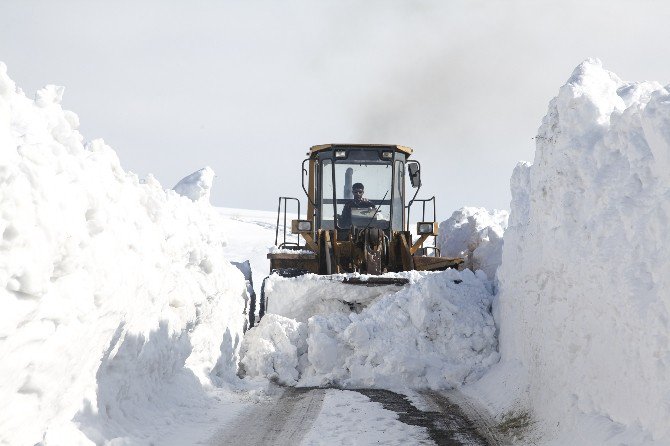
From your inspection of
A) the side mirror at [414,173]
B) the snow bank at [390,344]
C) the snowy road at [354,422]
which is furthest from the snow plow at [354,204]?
the snowy road at [354,422]

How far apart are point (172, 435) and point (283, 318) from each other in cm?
403

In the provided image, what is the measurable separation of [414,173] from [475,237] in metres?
3.09

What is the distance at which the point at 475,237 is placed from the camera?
15484 millimetres

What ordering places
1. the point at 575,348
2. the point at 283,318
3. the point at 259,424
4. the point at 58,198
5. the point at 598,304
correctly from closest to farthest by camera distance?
the point at 58,198 → the point at 598,304 → the point at 575,348 → the point at 259,424 → the point at 283,318

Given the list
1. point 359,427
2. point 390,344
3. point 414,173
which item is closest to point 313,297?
point 390,344

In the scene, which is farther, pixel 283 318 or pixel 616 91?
pixel 283 318

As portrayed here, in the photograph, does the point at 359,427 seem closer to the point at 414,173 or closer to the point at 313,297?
the point at 313,297

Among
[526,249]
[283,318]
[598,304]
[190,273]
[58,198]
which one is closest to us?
[58,198]

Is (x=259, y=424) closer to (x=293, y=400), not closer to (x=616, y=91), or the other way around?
(x=293, y=400)

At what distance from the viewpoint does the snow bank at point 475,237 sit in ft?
47.9

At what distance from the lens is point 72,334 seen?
503cm

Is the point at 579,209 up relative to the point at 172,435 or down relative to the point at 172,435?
up

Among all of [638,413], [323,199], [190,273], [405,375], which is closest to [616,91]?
[638,413]

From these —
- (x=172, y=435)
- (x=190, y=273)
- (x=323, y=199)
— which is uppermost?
(x=323, y=199)
